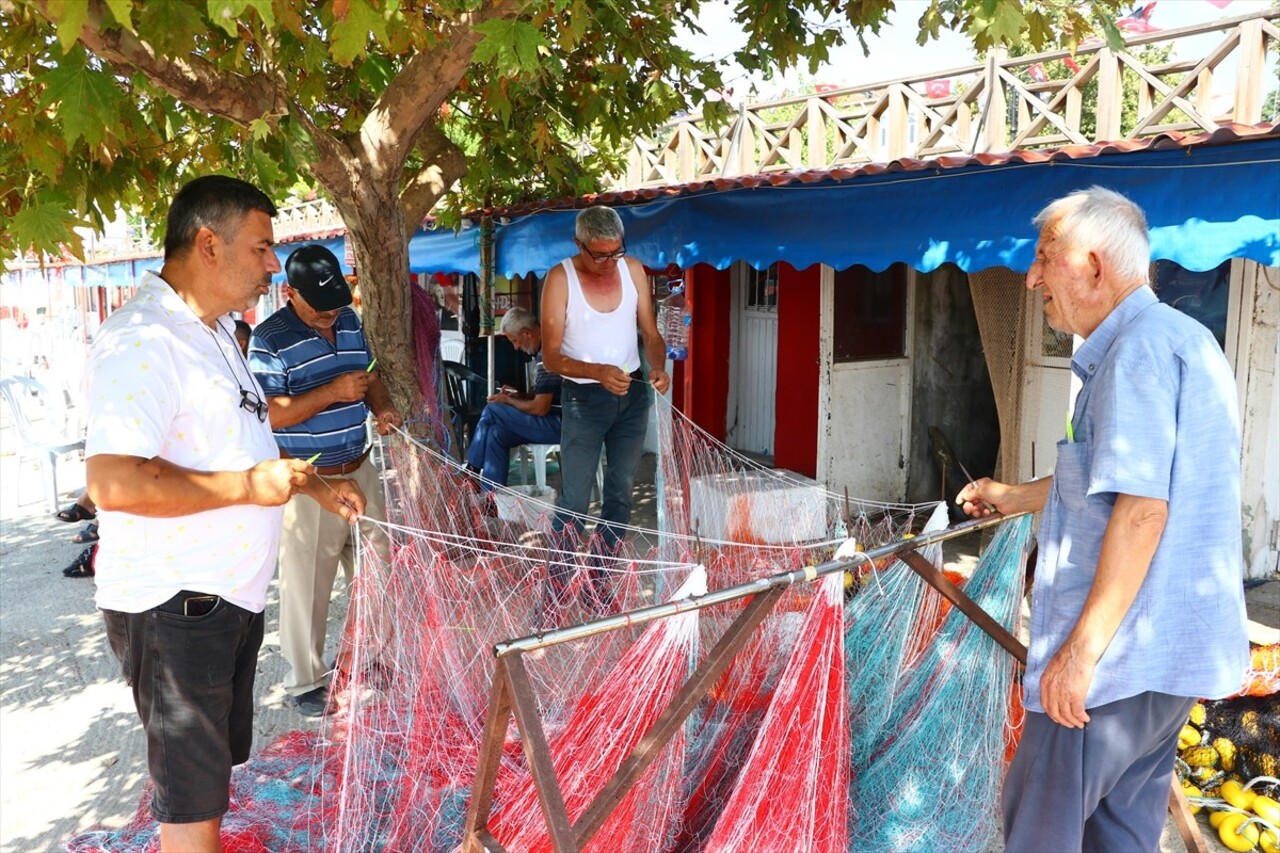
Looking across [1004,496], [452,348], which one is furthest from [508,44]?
[452,348]

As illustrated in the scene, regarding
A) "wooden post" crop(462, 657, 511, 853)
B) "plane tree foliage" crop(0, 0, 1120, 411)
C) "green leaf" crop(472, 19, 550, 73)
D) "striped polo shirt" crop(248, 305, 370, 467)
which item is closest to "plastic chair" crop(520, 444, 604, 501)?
"plane tree foliage" crop(0, 0, 1120, 411)

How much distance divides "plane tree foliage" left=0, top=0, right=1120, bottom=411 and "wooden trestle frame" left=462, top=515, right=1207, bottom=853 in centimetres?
130

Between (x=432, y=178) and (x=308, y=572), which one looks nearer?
(x=308, y=572)

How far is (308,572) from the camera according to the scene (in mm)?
3428

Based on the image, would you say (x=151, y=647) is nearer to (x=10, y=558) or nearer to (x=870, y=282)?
(x=10, y=558)

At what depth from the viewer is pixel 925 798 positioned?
249cm

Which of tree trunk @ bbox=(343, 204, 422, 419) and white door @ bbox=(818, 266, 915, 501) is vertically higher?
tree trunk @ bbox=(343, 204, 422, 419)

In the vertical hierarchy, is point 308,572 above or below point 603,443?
below

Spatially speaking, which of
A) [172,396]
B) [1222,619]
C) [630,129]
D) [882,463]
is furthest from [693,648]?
[882,463]

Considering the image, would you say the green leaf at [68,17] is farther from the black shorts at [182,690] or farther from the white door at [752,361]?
the white door at [752,361]

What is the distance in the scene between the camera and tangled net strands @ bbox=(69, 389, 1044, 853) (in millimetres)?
2100

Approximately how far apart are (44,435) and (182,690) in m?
8.68

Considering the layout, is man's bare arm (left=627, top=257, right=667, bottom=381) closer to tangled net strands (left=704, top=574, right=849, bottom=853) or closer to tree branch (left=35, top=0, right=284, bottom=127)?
tree branch (left=35, top=0, right=284, bottom=127)

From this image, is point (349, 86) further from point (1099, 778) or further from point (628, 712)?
point (1099, 778)
